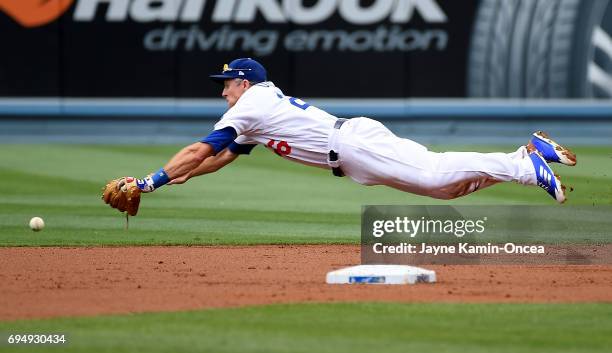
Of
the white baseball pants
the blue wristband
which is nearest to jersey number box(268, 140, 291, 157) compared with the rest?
the white baseball pants

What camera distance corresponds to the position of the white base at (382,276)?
8164mm

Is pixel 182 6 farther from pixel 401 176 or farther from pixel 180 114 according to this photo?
Result: pixel 401 176

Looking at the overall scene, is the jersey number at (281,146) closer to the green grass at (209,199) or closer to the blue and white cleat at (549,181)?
the blue and white cleat at (549,181)

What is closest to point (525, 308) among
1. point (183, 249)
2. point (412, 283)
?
point (412, 283)

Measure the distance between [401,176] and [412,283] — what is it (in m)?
1.02

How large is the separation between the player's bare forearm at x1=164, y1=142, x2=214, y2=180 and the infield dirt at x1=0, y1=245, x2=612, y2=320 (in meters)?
0.75

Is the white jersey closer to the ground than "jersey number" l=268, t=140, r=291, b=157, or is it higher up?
higher up

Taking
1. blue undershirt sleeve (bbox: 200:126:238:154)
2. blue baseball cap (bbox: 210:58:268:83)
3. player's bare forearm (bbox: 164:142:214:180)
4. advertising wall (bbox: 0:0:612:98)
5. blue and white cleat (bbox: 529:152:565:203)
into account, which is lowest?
blue and white cleat (bbox: 529:152:565:203)

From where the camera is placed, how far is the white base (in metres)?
8.16

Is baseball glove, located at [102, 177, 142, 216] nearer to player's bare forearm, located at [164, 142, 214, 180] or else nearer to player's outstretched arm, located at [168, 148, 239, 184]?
player's bare forearm, located at [164, 142, 214, 180]

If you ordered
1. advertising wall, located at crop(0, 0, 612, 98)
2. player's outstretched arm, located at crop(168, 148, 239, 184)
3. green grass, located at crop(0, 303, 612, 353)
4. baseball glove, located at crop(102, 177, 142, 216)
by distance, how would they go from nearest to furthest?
green grass, located at crop(0, 303, 612, 353), baseball glove, located at crop(102, 177, 142, 216), player's outstretched arm, located at crop(168, 148, 239, 184), advertising wall, located at crop(0, 0, 612, 98)

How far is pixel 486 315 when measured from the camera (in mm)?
6973

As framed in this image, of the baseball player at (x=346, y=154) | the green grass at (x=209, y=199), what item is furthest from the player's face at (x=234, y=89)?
the green grass at (x=209, y=199)

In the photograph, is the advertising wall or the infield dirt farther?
the advertising wall
